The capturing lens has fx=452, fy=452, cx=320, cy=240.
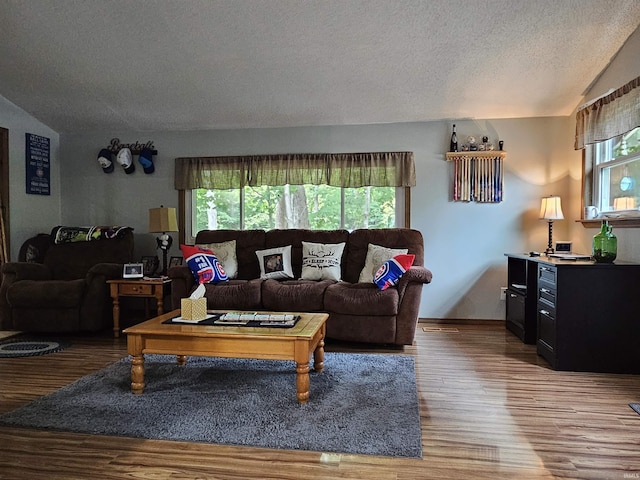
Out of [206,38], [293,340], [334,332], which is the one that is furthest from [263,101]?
[293,340]

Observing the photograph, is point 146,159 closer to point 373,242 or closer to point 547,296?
point 373,242

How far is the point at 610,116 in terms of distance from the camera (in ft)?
11.4

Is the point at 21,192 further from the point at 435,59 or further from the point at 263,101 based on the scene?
the point at 435,59

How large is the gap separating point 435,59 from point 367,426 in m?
2.90

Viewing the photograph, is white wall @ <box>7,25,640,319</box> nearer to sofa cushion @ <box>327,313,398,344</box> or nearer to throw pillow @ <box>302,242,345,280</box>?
throw pillow @ <box>302,242,345,280</box>

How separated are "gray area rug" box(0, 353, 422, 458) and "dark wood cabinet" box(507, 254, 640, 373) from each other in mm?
1104

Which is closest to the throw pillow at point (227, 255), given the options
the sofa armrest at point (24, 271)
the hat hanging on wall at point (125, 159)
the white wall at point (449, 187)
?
the white wall at point (449, 187)

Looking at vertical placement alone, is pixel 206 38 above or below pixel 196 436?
above

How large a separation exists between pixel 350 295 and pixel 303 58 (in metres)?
1.99

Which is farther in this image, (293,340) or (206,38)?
(206,38)

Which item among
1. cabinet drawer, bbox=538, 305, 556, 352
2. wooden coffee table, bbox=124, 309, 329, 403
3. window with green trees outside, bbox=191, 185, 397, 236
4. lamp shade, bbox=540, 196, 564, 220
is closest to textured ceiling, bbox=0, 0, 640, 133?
window with green trees outside, bbox=191, 185, 397, 236

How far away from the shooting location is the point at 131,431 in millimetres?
2191

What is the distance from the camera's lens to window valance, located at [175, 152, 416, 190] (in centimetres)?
473

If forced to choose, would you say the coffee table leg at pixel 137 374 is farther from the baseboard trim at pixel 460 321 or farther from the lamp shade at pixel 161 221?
the baseboard trim at pixel 460 321
